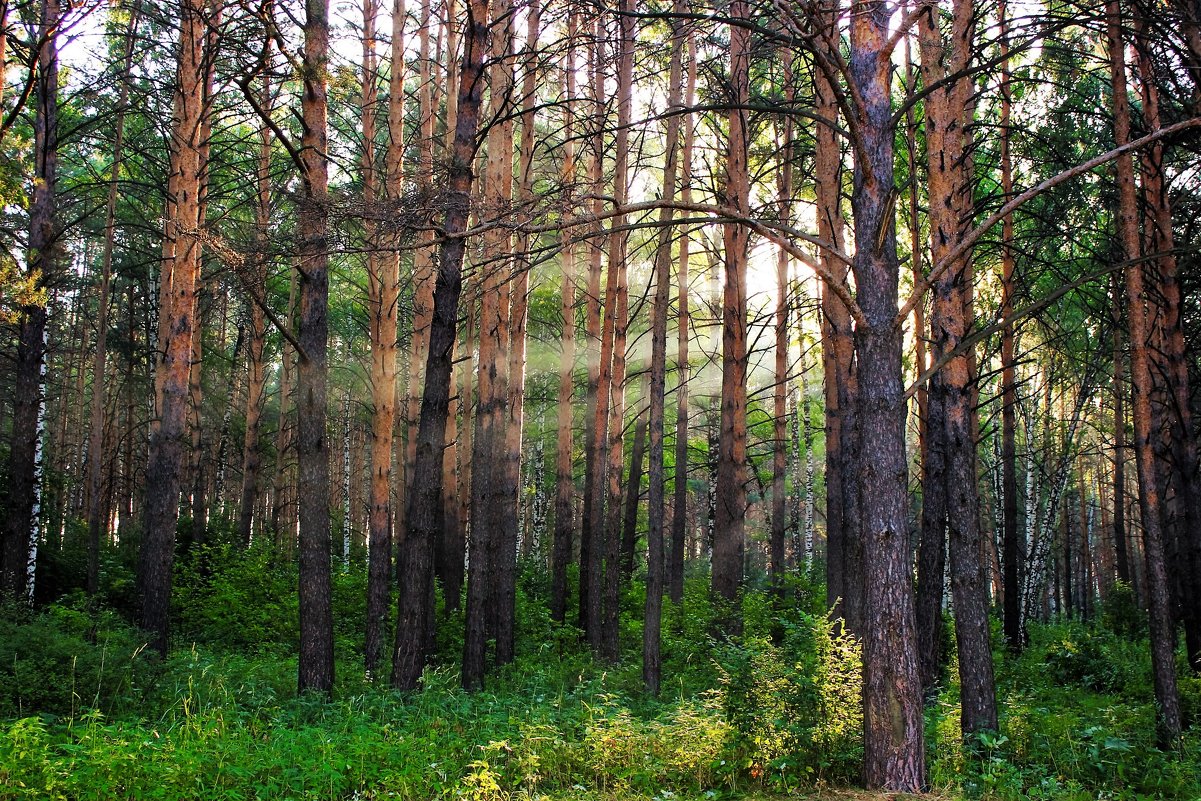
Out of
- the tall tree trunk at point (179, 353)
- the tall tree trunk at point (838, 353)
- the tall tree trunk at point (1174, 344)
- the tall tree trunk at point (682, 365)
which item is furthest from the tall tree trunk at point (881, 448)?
the tall tree trunk at point (179, 353)

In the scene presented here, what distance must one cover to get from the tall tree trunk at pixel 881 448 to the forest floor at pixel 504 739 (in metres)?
0.44

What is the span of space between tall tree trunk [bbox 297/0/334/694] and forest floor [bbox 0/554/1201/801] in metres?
0.56

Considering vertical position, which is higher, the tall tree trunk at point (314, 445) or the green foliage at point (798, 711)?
the tall tree trunk at point (314, 445)

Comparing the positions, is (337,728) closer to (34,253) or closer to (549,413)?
(34,253)

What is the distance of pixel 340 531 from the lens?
102 ft

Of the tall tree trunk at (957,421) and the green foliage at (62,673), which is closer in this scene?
the green foliage at (62,673)

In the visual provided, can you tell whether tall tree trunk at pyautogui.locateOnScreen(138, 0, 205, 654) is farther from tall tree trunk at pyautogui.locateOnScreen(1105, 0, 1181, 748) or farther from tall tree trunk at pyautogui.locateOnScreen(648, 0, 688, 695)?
tall tree trunk at pyautogui.locateOnScreen(1105, 0, 1181, 748)

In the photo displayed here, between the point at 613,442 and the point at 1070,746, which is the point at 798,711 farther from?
the point at 613,442

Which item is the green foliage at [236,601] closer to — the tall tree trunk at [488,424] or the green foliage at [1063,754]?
the tall tree trunk at [488,424]

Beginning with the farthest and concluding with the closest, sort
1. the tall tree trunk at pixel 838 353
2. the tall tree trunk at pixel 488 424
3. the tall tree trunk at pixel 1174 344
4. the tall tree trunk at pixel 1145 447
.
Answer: the tall tree trunk at pixel 488 424, the tall tree trunk at pixel 838 353, the tall tree trunk at pixel 1174 344, the tall tree trunk at pixel 1145 447

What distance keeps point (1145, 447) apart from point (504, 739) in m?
7.60

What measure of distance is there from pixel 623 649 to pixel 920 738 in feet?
36.9

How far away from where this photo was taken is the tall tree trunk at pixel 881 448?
5941mm

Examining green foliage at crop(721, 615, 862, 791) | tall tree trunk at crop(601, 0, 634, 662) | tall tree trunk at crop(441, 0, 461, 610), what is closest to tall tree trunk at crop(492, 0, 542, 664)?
tall tree trunk at crop(441, 0, 461, 610)
